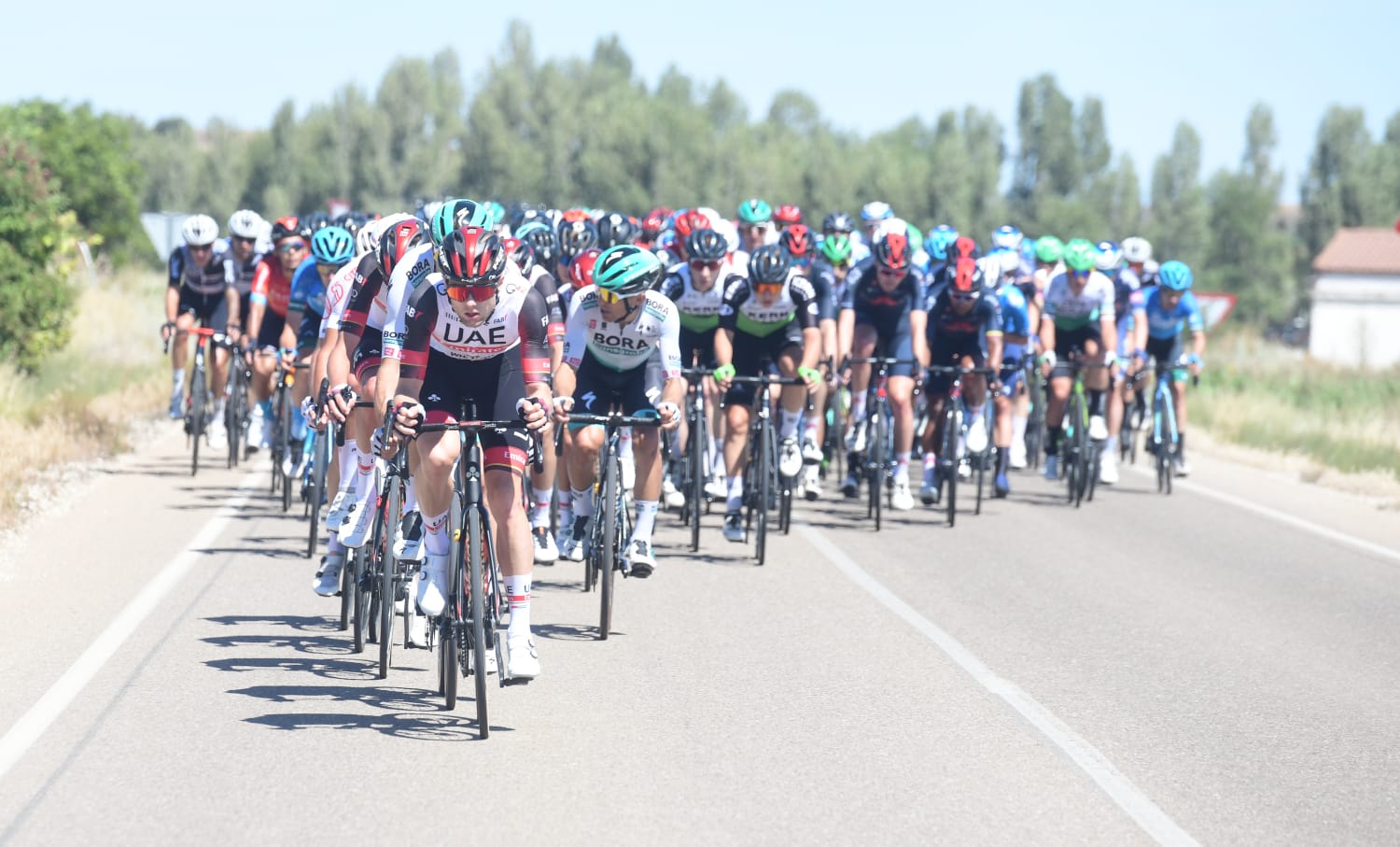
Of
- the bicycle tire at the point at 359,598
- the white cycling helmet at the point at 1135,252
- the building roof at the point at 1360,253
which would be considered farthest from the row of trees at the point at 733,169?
the bicycle tire at the point at 359,598

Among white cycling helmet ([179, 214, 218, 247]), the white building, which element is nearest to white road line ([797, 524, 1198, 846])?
white cycling helmet ([179, 214, 218, 247])

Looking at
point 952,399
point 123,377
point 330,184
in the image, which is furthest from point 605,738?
point 330,184

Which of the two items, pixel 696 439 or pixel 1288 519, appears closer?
pixel 696 439

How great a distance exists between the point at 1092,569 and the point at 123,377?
16.8m

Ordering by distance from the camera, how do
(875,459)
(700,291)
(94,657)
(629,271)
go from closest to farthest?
(94,657)
(629,271)
(700,291)
(875,459)

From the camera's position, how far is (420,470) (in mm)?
8086

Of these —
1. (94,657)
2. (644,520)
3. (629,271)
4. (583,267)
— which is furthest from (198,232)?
(94,657)

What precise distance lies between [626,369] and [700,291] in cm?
294

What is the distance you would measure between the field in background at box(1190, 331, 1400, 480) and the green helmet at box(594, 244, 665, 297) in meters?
12.7

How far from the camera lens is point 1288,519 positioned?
16.8m

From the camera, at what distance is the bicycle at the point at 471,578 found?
7.58 meters

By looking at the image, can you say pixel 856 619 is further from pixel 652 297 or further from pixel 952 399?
pixel 952 399

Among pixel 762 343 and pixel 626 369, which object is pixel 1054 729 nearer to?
pixel 626 369

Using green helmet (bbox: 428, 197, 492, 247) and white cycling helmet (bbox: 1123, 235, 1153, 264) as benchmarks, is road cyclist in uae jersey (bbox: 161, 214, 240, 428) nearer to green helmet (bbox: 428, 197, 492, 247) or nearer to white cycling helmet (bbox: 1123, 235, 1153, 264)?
white cycling helmet (bbox: 1123, 235, 1153, 264)
